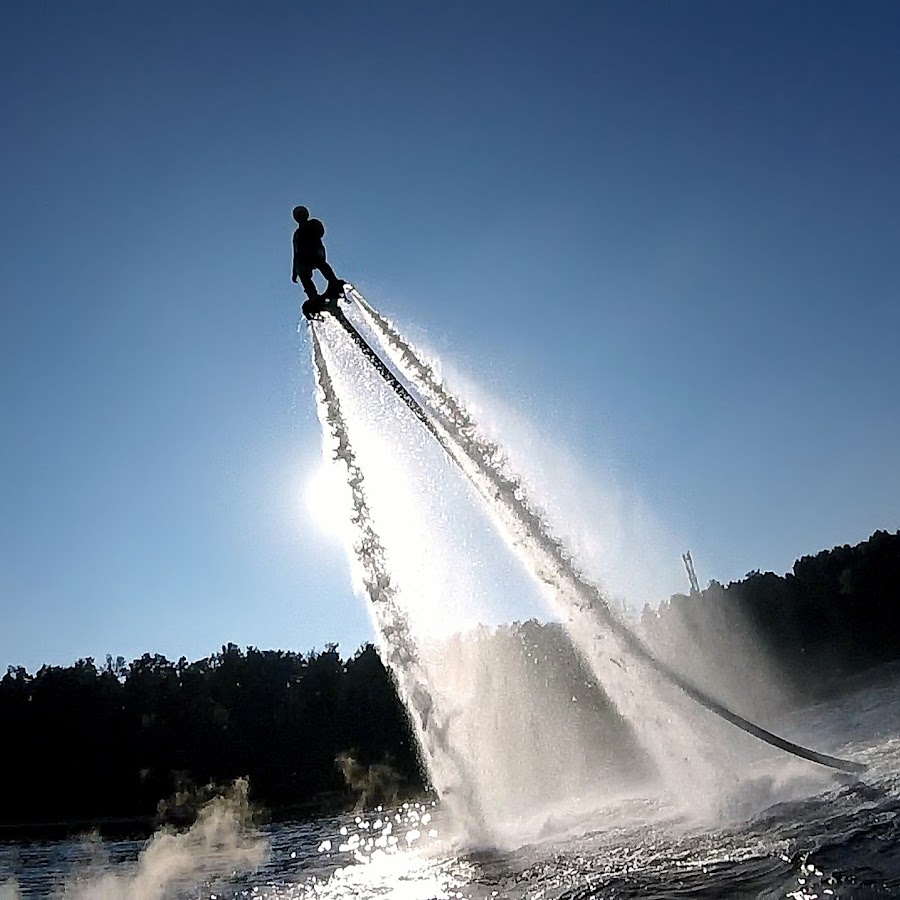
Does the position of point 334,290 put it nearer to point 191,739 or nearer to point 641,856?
point 641,856

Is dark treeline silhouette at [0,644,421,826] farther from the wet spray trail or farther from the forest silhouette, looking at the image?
the wet spray trail

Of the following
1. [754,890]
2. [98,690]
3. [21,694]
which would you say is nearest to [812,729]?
[754,890]

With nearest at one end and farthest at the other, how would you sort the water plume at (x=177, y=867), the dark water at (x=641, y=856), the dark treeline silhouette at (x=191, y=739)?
the dark water at (x=641, y=856)
the water plume at (x=177, y=867)
the dark treeline silhouette at (x=191, y=739)

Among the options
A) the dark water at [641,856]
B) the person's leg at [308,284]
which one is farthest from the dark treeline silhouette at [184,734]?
the person's leg at [308,284]

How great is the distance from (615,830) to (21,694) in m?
134

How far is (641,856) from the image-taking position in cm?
1766

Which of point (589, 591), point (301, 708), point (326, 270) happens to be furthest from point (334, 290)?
point (301, 708)

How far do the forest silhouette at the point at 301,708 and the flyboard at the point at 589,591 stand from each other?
50.0 m

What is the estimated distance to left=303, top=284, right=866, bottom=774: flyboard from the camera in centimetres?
2034

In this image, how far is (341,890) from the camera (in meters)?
21.5

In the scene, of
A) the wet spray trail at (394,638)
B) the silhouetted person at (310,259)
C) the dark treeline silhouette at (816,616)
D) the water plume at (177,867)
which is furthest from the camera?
the dark treeline silhouette at (816,616)

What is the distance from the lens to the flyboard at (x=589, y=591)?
20344mm

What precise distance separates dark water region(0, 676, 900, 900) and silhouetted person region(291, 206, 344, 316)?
13055 millimetres

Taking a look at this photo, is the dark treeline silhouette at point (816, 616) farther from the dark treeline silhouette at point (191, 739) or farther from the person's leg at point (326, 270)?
the person's leg at point (326, 270)
